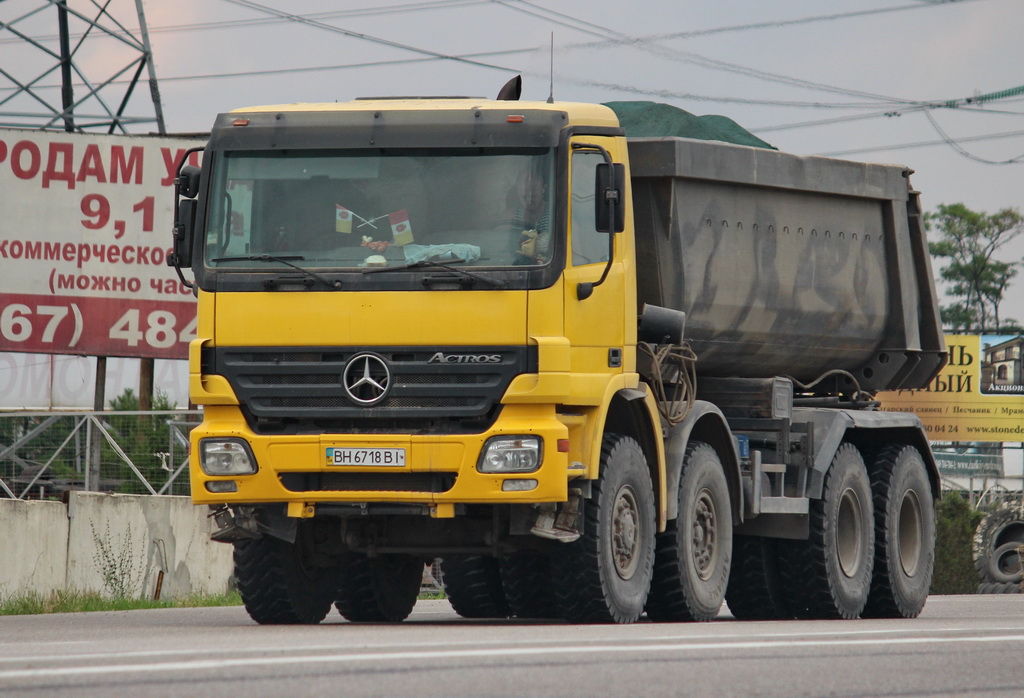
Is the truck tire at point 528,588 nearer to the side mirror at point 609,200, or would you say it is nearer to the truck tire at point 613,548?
the truck tire at point 613,548

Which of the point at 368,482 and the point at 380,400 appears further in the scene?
the point at 368,482

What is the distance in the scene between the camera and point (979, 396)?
232ft

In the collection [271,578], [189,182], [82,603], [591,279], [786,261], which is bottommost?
[82,603]

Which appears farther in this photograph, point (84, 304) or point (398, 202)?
point (84, 304)

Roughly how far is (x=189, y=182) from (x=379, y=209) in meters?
1.19

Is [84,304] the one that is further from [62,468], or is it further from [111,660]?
[111,660]

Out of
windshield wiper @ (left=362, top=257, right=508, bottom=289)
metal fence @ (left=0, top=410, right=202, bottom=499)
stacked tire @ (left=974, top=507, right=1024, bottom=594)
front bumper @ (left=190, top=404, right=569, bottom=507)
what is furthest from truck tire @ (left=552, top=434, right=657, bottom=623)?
stacked tire @ (left=974, top=507, right=1024, bottom=594)

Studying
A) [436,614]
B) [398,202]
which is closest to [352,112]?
[398,202]

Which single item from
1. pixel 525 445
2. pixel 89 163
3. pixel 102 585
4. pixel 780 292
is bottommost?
pixel 102 585

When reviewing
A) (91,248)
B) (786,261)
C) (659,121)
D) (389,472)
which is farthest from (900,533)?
(91,248)

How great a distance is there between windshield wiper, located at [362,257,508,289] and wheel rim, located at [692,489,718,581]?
2848 millimetres

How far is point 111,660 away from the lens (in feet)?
26.3

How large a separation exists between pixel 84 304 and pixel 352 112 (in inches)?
696

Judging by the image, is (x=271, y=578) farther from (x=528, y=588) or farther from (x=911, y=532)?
(x=911, y=532)
